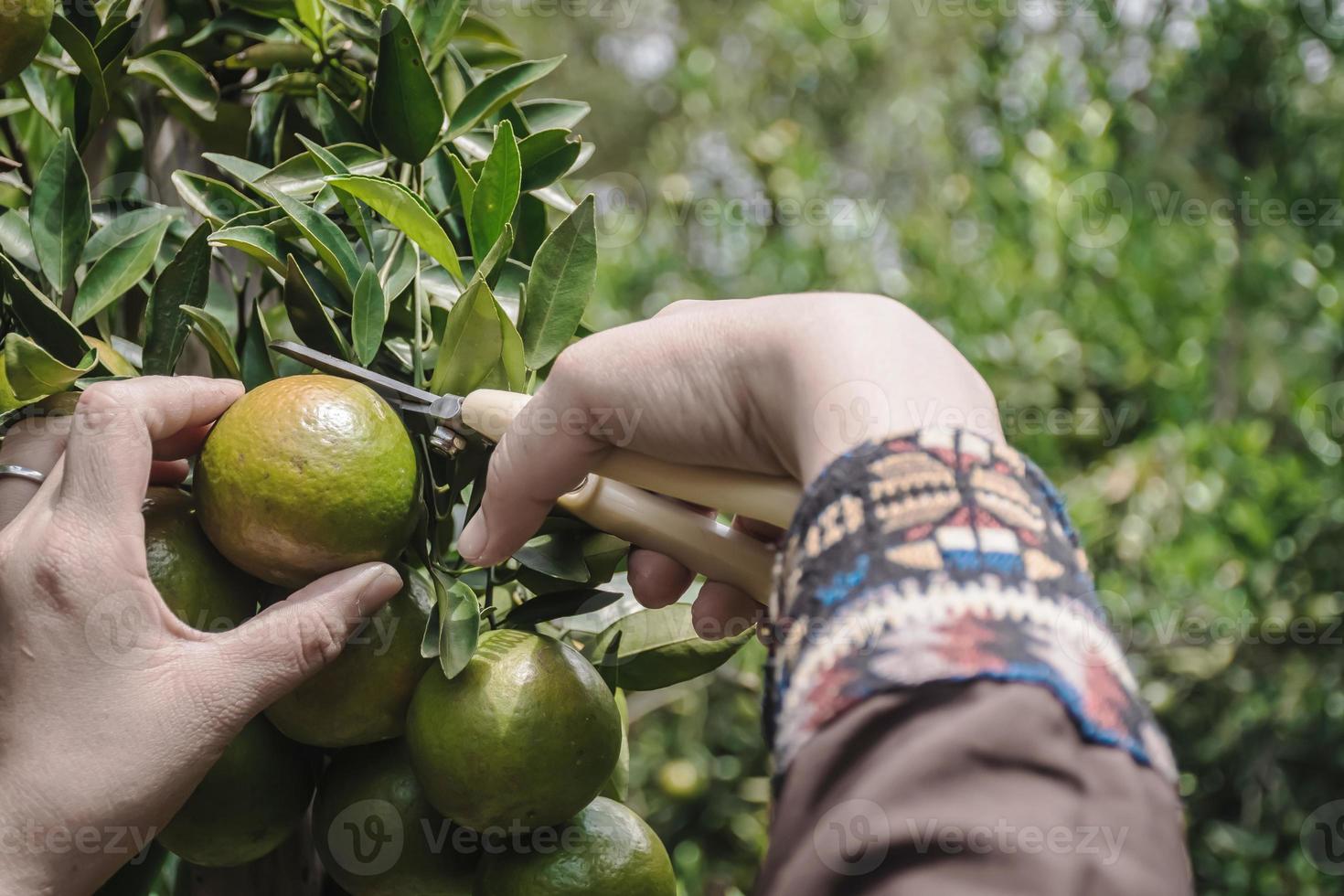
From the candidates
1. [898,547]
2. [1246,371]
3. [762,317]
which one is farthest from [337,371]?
[1246,371]

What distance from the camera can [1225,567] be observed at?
5.82ft

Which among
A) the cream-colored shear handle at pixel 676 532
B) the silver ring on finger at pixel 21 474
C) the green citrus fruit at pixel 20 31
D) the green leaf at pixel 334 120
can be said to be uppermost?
the green citrus fruit at pixel 20 31

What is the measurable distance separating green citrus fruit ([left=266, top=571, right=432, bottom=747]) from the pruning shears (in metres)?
0.10

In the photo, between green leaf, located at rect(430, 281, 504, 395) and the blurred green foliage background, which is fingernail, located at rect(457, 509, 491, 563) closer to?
green leaf, located at rect(430, 281, 504, 395)

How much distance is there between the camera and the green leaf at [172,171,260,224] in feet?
2.34

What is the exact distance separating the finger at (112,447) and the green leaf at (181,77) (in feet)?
0.90

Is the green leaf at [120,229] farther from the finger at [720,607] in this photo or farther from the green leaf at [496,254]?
the finger at [720,607]

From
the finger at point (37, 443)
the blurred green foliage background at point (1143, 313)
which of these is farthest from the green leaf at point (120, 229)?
the blurred green foliage background at point (1143, 313)

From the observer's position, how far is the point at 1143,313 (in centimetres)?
196

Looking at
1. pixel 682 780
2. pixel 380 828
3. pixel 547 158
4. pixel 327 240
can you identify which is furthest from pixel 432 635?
pixel 682 780

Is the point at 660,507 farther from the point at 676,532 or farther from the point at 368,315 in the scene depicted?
the point at 368,315

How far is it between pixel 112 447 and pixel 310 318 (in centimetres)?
15

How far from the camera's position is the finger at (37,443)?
0.65 meters

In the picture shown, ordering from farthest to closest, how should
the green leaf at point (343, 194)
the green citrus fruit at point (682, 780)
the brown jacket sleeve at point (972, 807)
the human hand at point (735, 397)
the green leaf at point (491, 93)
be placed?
the green citrus fruit at point (682, 780) < the green leaf at point (491, 93) < the green leaf at point (343, 194) < the human hand at point (735, 397) < the brown jacket sleeve at point (972, 807)
